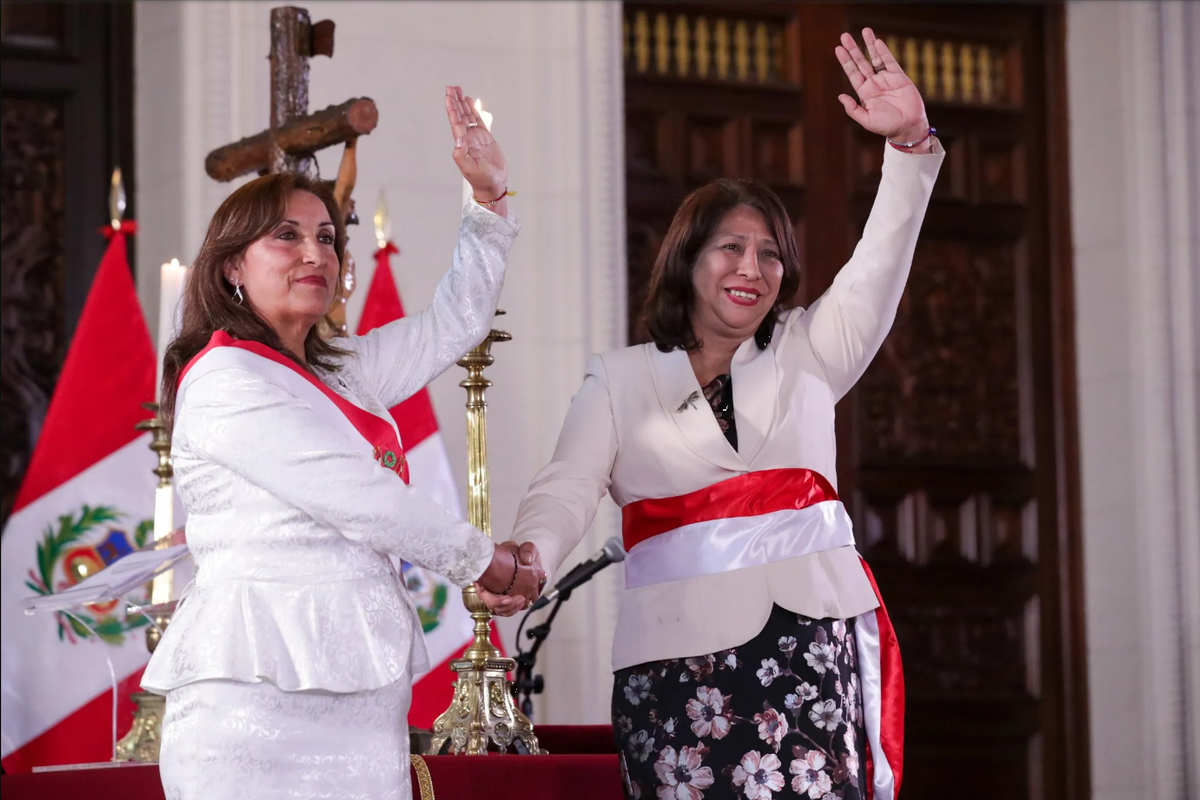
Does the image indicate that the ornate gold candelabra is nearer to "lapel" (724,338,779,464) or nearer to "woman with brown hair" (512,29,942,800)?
"woman with brown hair" (512,29,942,800)

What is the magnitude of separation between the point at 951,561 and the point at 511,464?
182 centimetres

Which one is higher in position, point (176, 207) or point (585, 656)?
point (176, 207)

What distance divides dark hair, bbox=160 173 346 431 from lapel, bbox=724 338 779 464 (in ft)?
2.10

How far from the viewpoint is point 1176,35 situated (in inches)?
226

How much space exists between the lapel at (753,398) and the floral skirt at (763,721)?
0.86ft

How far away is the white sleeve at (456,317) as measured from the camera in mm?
2479

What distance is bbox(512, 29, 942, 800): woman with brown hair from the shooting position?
2.29 m

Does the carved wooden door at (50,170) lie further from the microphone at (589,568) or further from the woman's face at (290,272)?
the woman's face at (290,272)

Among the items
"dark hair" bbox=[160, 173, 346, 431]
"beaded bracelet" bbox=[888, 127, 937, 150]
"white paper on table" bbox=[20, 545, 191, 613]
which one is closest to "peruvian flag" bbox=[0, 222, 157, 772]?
"white paper on table" bbox=[20, 545, 191, 613]

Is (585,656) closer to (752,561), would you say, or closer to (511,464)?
(511,464)

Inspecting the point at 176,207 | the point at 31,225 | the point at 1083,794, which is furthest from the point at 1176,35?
the point at 31,225

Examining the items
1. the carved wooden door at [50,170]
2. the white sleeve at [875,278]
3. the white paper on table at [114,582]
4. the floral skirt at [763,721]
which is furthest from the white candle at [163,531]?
the carved wooden door at [50,170]

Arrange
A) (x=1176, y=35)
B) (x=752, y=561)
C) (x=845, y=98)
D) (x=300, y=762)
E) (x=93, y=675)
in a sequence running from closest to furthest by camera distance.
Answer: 1. (x=300, y=762)
2. (x=752, y=561)
3. (x=845, y=98)
4. (x=93, y=675)
5. (x=1176, y=35)

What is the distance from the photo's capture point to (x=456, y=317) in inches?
99.0
